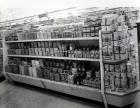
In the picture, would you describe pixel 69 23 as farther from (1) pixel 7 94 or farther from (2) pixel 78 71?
(1) pixel 7 94

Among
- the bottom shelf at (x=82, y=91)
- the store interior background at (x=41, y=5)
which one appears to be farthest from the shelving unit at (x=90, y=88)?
the store interior background at (x=41, y=5)

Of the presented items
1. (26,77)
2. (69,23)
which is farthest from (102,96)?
(26,77)

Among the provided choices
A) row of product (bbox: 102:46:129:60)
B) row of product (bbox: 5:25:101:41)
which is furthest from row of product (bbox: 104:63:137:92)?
row of product (bbox: 5:25:101:41)

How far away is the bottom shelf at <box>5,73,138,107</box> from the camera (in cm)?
312

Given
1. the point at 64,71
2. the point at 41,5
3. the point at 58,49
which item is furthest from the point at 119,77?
the point at 41,5

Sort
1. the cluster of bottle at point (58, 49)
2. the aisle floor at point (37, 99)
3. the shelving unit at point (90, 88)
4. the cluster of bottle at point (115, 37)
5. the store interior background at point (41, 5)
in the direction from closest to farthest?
the cluster of bottle at point (115, 37), the shelving unit at point (90, 88), the store interior background at point (41, 5), the cluster of bottle at point (58, 49), the aisle floor at point (37, 99)

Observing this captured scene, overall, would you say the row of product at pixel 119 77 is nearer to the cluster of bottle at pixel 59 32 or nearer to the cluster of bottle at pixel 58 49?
the cluster of bottle at pixel 58 49

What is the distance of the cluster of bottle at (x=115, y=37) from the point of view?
293cm

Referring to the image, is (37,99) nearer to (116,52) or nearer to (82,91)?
(82,91)

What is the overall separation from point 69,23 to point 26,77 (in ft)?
5.84

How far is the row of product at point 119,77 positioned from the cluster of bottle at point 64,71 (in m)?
0.23

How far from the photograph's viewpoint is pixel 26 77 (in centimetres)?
459

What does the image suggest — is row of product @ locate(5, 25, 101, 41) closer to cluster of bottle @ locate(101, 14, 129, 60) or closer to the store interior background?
cluster of bottle @ locate(101, 14, 129, 60)

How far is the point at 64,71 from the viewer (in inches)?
149
